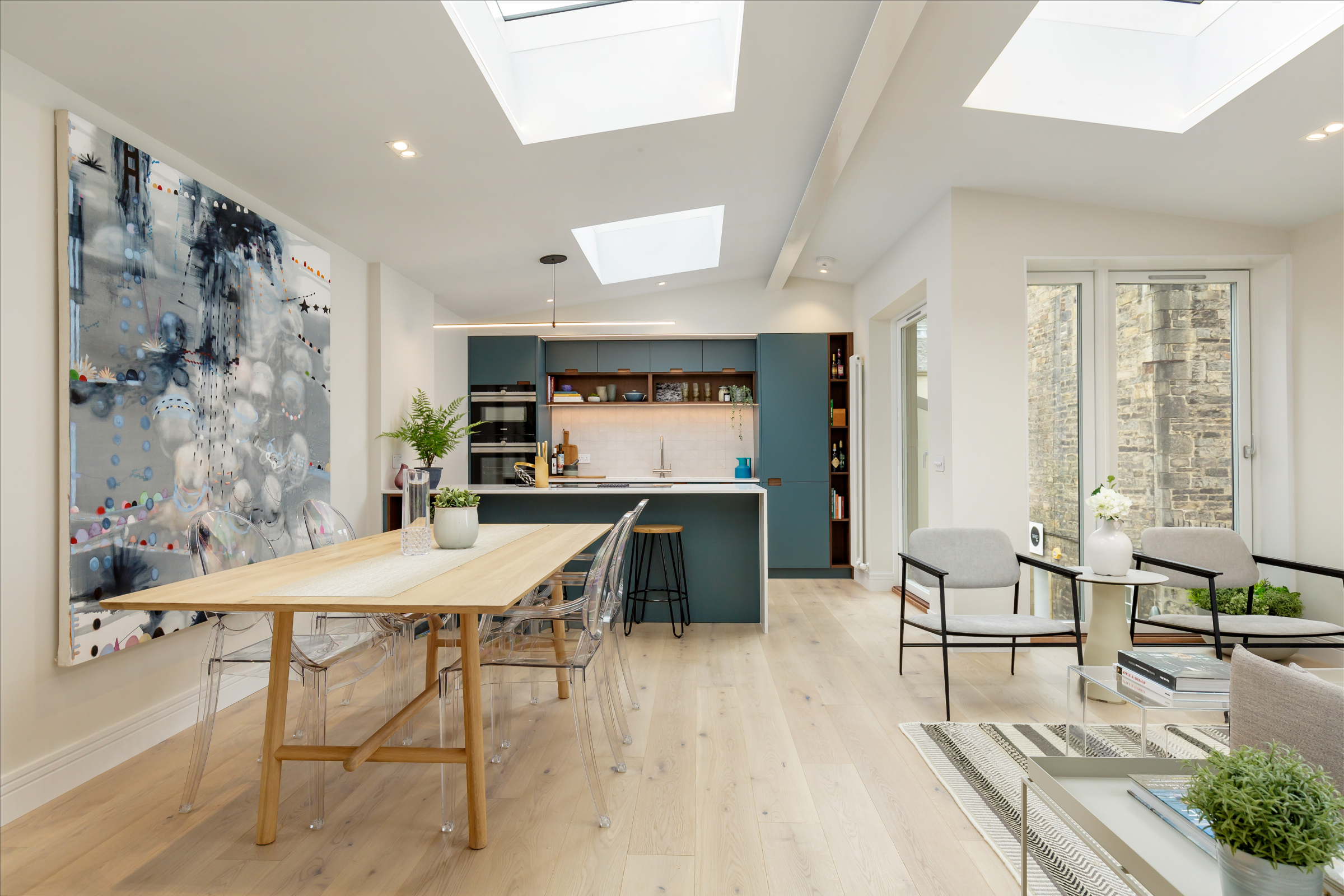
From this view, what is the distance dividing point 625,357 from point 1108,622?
15.8 feet

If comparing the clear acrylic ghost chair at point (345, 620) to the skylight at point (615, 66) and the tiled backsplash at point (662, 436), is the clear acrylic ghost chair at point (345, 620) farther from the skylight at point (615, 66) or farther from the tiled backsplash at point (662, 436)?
the tiled backsplash at point (662, 436)

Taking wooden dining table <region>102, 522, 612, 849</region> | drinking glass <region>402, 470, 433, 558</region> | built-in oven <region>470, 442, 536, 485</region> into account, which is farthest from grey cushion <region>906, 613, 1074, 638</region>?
built-in oven <region>470, 442, 536, 485</region>

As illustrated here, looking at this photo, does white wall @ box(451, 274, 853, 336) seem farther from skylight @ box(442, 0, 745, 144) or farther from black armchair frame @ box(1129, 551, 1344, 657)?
black armchair frame @ box(1129, 551, 1344, 657)

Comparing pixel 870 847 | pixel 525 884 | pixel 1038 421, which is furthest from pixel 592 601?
pixel 1038 421

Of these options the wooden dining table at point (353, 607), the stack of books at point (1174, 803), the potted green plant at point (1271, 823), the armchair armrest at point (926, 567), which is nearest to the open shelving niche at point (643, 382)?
the armchair armrest at point (926, 567)

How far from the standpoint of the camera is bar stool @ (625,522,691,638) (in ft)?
15.4

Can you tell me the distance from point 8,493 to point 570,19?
110 inches

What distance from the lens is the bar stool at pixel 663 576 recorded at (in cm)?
468

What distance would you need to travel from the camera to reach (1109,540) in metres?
3.24

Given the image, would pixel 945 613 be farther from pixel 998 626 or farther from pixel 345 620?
pixel 345 620

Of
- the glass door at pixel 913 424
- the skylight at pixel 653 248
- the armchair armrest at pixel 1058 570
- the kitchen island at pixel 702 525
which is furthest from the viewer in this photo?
the skylight at pixel 653 248

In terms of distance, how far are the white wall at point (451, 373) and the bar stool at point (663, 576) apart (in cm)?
202

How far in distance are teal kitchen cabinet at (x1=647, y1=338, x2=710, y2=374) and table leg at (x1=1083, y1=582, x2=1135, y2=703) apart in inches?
172

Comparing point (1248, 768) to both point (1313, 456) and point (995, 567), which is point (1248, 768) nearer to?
point (995, 567)
